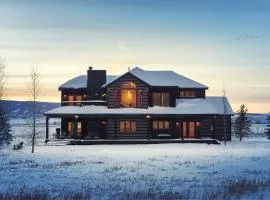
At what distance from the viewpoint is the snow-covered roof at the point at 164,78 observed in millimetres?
54625

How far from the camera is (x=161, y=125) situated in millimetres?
54062

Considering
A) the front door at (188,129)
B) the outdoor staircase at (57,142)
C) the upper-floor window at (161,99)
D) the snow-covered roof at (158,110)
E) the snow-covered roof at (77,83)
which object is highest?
the snow-covered roof at (77,83)

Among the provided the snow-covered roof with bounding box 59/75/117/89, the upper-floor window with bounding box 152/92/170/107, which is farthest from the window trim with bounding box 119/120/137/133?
the snow-covered roof with bounding box 59/75/117/89

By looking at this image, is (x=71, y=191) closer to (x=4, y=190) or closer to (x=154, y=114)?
(x=4, y=190)

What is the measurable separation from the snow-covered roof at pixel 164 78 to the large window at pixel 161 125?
3.90m

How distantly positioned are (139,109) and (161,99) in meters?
2.96

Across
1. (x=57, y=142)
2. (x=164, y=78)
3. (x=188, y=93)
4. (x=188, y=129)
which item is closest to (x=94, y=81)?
(x=164, y=78)

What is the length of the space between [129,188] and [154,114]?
31964mm

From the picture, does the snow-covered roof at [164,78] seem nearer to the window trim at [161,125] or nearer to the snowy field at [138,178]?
the window trim at [161,125]

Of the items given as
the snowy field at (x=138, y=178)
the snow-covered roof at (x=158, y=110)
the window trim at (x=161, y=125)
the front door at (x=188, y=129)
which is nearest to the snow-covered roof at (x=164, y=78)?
the snow-covered roof at (x=158, y=110)

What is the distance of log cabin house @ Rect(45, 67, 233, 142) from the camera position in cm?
5156

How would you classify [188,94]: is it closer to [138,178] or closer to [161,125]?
[161,125]

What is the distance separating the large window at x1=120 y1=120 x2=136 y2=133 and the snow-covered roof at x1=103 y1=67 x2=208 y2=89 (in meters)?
4.38

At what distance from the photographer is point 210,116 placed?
5159 centimetres
